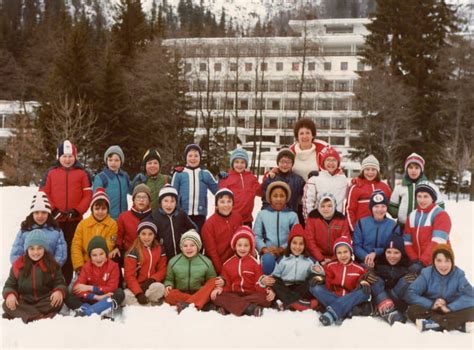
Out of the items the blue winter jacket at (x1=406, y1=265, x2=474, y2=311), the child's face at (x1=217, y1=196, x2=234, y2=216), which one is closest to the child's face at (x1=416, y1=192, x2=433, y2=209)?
the blue winter jacket at (x1=406, y1=265, x2=474, y2=311)

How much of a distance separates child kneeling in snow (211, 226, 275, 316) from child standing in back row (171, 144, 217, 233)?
1137 millimetres

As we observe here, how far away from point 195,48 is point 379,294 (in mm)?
34792

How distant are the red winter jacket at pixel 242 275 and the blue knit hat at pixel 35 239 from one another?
6.47ft

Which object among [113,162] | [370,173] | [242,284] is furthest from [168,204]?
[370,173]

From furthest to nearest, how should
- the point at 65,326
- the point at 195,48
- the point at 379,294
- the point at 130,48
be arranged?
1. the point at 130,48
2. the point at 195,48
3. the point at 379,294
4. the point at 65,326

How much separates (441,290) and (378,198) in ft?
4.20

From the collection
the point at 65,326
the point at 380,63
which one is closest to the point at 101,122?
the point at 380,63

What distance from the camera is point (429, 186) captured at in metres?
5.66

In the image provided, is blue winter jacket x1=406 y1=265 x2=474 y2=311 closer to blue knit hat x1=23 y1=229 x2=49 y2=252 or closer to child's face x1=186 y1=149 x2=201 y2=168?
child's face x1=186 y1=149 x2=201 y2=168

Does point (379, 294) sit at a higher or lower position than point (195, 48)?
lower

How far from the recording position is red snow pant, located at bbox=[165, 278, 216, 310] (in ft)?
17.3

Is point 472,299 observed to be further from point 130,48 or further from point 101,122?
point 130,48

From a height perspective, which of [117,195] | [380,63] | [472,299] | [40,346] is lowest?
[40,346]

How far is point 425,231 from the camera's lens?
5516mm
